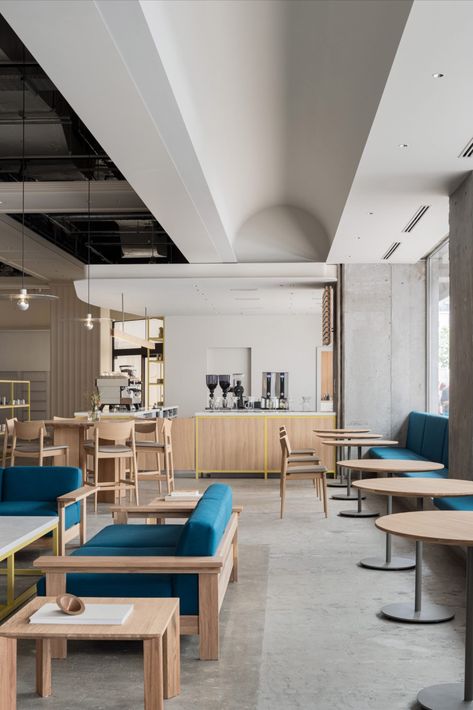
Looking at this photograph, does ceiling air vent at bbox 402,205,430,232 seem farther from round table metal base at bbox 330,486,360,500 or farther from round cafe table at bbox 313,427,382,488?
round table metal base at bbox 330,486,360,500

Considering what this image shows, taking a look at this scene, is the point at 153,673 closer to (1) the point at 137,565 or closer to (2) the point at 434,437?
(1) the point at 137,565

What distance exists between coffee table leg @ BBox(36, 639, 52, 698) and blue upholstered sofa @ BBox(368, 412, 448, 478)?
4.90 meters

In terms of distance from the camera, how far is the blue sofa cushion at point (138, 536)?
14.6 ft

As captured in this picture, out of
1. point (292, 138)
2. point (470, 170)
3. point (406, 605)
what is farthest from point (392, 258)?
point (406, 605)

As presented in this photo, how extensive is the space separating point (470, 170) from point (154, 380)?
13.2 meters

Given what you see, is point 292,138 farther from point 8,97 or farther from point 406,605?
point 406,605

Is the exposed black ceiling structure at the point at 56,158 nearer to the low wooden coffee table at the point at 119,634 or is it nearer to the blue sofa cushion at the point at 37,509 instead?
the blue sofa cushion at the point at 37,509

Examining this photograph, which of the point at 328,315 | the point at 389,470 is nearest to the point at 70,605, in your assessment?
the point at 389,470

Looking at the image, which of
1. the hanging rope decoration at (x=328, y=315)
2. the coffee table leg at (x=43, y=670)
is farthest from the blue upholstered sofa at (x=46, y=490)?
the hanging rope decoration at (x=328, y=315)

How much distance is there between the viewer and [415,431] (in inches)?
396

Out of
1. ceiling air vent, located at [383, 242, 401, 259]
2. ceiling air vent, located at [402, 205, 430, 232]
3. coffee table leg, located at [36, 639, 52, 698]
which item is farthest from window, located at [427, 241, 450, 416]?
coffee table leg, located at [36, 639, 52, 698]

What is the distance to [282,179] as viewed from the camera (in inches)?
371

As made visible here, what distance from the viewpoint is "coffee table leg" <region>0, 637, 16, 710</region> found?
2818 mm

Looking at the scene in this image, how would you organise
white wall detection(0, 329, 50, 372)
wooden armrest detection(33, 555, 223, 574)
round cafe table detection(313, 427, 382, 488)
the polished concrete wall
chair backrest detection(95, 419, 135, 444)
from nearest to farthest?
1. wooden armrest detection(33, 555, 223, 574)
2. chair backrest detection(95, 419, 135, 444)
3. round cafe table detection(313, 427, 382, 488)
4. the polished concrete wall
5. white wall detection(0, 329, 50, 372)
